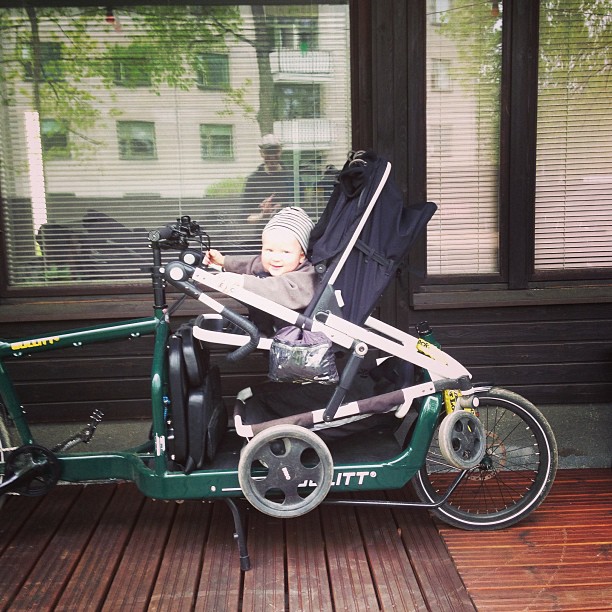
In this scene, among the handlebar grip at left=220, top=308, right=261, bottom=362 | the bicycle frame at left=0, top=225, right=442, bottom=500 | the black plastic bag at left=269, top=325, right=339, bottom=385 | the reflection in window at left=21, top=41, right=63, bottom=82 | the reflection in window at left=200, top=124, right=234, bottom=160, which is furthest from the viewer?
the reflection in window at left=200, top=124, right=234, bottom=160

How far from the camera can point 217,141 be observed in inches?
167

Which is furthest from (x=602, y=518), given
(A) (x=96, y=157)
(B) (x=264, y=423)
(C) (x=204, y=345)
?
(A) (x=96, y=157)

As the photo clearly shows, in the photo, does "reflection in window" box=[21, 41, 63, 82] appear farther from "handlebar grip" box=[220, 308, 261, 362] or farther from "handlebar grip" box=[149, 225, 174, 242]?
"handlebar grip" box=[220, 308, 261, 362]

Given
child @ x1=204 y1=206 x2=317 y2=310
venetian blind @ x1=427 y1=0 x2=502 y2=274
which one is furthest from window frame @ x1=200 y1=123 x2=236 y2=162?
venetian blind @ x1=427 y1=0 x2=502 y2=274

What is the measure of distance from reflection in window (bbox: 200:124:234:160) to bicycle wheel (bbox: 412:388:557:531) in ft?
6.27

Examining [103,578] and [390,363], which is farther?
[390,363]

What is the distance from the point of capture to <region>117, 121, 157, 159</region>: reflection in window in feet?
13.8

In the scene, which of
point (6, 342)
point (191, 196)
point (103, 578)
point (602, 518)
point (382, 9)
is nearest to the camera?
point (103, 578)

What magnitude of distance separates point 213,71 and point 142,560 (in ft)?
8.40

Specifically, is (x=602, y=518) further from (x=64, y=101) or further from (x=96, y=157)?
(x=64, y=101)

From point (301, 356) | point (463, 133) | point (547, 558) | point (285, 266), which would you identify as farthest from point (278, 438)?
point (463, 133)

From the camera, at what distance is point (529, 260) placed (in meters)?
4.31

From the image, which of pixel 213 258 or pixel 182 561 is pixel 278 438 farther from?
pixel 213 258

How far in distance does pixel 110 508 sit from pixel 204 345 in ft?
3.69
